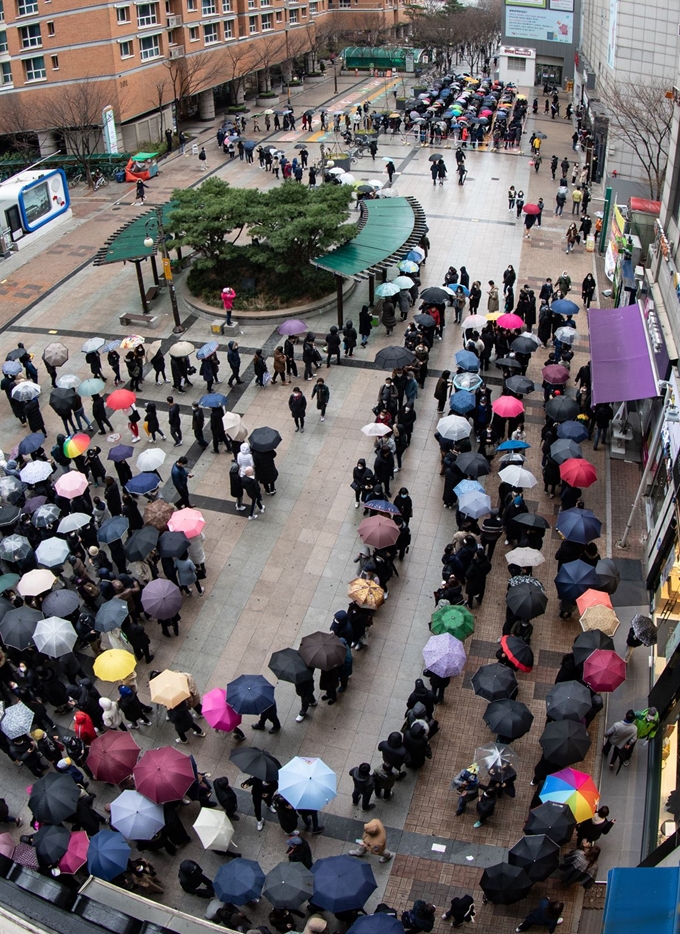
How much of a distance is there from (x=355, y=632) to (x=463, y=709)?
216 centimetres

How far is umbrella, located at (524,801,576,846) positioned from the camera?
9.69 meters

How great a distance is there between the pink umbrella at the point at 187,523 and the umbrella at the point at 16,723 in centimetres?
418

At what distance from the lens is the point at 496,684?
11.3 m

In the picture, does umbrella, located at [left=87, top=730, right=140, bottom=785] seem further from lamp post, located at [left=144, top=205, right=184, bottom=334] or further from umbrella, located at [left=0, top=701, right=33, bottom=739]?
lamp post, located at [left=144, top=205, right=184, bottom=334]

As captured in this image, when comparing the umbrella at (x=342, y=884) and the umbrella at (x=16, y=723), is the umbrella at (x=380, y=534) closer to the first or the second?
the umbrella at (x=342, y=884)

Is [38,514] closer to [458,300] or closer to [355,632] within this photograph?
[355,632]

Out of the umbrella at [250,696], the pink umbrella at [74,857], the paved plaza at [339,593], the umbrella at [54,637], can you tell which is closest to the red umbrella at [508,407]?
the paved plaza at [339,593]

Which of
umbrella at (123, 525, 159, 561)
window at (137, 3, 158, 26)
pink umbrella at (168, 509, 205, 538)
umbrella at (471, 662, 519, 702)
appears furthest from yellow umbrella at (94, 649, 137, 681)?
window at (137, 3, 158, 26)

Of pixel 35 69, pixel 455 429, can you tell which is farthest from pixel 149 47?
pixel 455 429

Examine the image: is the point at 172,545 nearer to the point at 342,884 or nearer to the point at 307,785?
the point at 307,785

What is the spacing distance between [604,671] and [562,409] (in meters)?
7.02

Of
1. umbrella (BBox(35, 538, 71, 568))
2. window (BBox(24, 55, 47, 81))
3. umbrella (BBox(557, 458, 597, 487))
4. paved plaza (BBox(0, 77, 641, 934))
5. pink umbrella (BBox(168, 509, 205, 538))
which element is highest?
window (BBox(24, 55, 47, 81))

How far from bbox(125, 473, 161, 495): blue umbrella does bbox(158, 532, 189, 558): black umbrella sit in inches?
70.9

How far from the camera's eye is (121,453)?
16.6 m
